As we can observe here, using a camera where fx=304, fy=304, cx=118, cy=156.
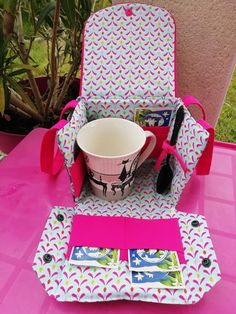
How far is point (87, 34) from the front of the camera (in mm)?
659

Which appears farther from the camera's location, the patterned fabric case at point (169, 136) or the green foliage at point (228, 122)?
the green foliage at point (228, 122)

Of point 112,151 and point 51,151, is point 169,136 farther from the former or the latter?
point 51,151

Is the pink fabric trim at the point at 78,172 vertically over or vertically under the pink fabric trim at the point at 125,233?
over

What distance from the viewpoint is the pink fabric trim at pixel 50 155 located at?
0.56m

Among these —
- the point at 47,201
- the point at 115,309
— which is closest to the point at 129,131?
the point at 47,201

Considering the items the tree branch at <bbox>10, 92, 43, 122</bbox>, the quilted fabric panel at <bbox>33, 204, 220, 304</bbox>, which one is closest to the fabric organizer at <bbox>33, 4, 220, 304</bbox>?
the quilted fabric panel at <bbox>33, 204, 220, 304</bbox>

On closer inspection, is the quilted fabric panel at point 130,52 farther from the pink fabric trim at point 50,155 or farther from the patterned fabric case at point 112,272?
the patterned fabric case at point 112,272

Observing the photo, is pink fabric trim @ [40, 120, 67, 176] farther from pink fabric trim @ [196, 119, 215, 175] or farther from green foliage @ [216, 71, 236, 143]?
green foliage @ [216, 71, 236, 143]

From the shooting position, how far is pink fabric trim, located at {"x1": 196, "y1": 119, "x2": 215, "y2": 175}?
0.52m

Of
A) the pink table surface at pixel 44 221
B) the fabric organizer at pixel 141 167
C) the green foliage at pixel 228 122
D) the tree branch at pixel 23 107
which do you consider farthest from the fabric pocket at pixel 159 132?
the green foliage at pixel 228 122

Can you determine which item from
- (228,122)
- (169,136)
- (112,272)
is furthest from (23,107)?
(228,122)

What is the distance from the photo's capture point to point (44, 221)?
0.55 m

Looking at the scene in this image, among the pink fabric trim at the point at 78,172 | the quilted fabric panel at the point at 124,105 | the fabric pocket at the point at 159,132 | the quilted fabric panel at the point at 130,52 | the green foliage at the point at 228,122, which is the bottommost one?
the green foliage at the point at 228,122

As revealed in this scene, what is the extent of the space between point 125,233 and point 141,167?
21cm
